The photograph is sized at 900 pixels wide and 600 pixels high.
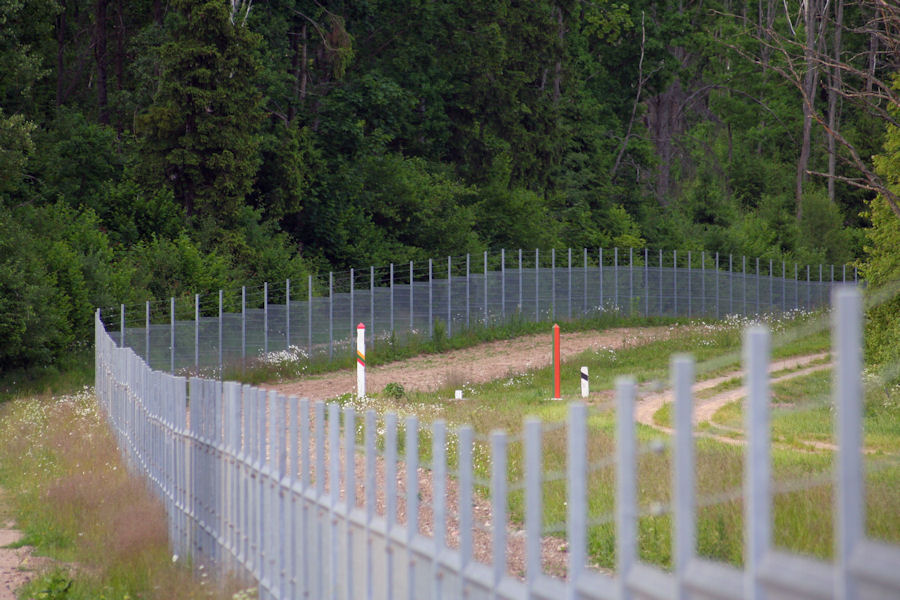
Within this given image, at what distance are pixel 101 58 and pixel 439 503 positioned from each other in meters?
51.2

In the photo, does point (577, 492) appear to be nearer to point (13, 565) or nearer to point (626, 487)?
point (626, 487)

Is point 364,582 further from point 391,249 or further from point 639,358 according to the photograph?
point 391,249

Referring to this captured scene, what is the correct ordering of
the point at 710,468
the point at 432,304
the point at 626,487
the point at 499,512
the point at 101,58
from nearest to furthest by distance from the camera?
the point at 626,487 → the point at 499,512 → the point at 710,468 → the point at 432,304 → the point at 101,58

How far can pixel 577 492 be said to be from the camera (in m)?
3.96

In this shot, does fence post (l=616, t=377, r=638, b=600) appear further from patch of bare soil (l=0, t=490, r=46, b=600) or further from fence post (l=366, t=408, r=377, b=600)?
patch of bare soil (l=0, t=490, r=46, b=600)

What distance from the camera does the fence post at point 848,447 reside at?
2738 millimetres

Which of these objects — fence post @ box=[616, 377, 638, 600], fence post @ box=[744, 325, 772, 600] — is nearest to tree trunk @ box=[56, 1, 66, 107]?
fence post @ box=[616, 377, 638, 600]

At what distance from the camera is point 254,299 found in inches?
1649

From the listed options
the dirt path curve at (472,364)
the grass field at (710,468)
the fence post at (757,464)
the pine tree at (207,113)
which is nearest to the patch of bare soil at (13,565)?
the grass field at (710,468)

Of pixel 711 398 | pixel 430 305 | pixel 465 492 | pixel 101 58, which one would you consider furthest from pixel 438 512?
pixel 101 58

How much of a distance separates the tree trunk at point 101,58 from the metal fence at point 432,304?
1239 centimetres

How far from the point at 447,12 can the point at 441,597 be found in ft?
175

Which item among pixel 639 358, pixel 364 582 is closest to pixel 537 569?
pixel 364 582

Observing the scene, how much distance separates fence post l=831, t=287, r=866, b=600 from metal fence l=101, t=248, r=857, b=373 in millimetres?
28386
